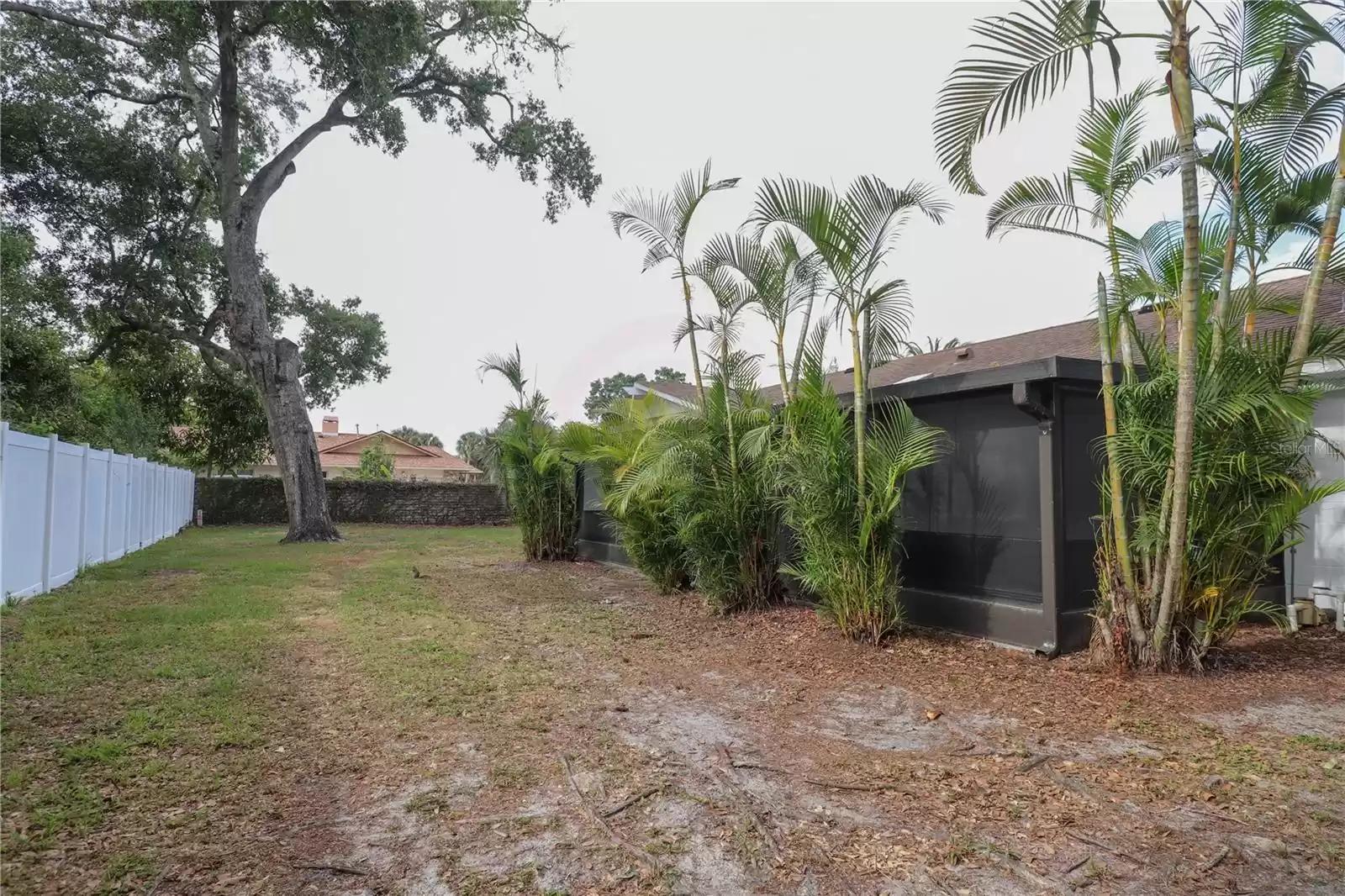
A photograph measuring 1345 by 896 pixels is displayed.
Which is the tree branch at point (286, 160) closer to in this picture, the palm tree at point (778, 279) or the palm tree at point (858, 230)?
the palm tree at point (778, 279)

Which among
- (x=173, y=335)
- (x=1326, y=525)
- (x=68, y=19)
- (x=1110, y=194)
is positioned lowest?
(x=1326, y=525)

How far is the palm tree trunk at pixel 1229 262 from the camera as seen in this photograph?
4.09 m

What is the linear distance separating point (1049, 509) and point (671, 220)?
3.84 meters

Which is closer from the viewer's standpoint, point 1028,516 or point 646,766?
point 646,766

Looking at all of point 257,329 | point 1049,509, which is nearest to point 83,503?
point 257,329

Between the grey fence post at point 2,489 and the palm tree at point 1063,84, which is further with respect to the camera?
the grey fence post at point 2,489

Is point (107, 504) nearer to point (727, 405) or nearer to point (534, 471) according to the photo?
point (534, 471)

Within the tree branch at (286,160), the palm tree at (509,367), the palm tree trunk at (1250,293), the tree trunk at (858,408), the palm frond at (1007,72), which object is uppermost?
the tree branch at (286,160)

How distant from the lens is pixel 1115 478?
13.8 feet

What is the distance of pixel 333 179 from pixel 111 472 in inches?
318

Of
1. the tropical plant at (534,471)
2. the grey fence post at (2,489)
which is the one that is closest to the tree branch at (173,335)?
the tropical plant at (534,471)

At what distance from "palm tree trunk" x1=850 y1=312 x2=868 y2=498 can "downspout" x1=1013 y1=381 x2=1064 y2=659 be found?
949 millimetres

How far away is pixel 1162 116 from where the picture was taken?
437 centimetres

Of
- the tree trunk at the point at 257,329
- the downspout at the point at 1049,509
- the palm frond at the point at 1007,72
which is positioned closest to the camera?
the palm frond at the point at 1007,72
